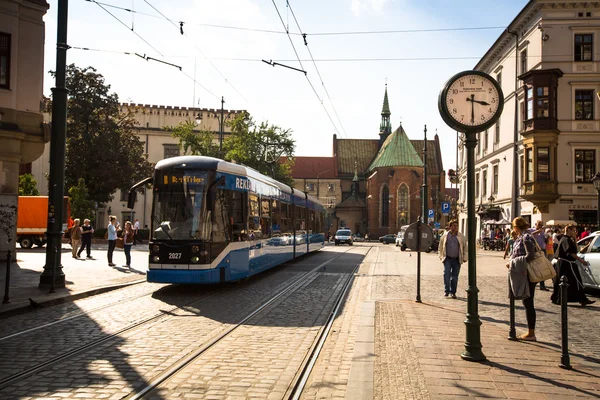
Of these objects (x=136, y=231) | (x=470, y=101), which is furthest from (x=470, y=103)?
(x=136, y=231)

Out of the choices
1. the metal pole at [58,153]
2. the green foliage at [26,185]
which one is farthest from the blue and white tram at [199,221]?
the green foliage at [26,185]

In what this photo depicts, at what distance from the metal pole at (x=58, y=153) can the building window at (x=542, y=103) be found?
29212mm

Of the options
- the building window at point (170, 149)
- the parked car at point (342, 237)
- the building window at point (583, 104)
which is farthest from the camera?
the building window at point (170, 149)

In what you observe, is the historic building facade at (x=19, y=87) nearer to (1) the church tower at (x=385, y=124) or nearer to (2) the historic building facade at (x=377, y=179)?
(2) the historic building facade at (x=377, y=179)

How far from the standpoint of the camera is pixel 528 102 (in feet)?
121

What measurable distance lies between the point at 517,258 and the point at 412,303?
3.83 m

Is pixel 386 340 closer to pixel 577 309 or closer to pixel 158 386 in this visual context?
pixel 158 386

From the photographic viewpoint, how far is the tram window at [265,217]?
1705cm

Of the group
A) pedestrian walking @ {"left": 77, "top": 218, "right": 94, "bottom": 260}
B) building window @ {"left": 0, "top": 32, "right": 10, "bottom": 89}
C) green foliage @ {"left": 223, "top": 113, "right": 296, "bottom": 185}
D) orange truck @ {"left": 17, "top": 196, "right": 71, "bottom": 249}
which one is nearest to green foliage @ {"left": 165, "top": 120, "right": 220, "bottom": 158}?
green foliage @ {"left": 223, "top": 113, "right": 296, "bottom": 185}

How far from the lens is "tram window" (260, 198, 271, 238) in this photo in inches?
671

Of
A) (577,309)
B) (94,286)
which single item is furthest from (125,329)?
(577,309)

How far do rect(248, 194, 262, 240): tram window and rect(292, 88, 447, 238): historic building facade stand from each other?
2688 inches

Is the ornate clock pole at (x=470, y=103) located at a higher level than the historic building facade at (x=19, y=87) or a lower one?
lower

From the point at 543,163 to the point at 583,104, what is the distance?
13.7ft
